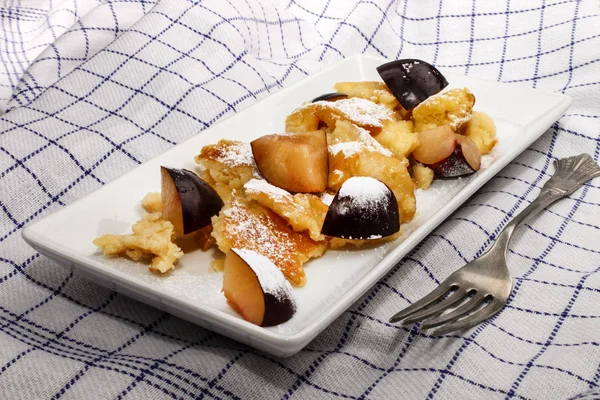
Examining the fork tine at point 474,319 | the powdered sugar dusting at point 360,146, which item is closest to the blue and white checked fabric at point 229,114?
the fork tine at point 474,319

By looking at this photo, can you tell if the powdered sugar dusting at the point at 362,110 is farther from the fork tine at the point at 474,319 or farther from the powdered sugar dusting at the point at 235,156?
the fork tine at the point at 474,319

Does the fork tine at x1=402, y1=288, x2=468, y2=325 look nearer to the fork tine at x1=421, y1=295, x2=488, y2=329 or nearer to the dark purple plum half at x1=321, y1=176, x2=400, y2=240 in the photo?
the fork tine at x1=421, y1=295, x2=488, y2=329

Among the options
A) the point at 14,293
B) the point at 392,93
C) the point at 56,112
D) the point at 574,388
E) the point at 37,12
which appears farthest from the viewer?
the point at 37,12

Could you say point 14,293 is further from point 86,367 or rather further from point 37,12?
point 37,12

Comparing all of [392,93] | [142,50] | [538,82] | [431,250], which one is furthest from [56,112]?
[538,82]

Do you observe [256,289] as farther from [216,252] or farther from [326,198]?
[326,198]

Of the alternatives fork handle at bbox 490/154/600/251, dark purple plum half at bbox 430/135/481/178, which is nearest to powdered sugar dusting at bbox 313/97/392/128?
dark purple plum half at bbox 430/135/481/178
